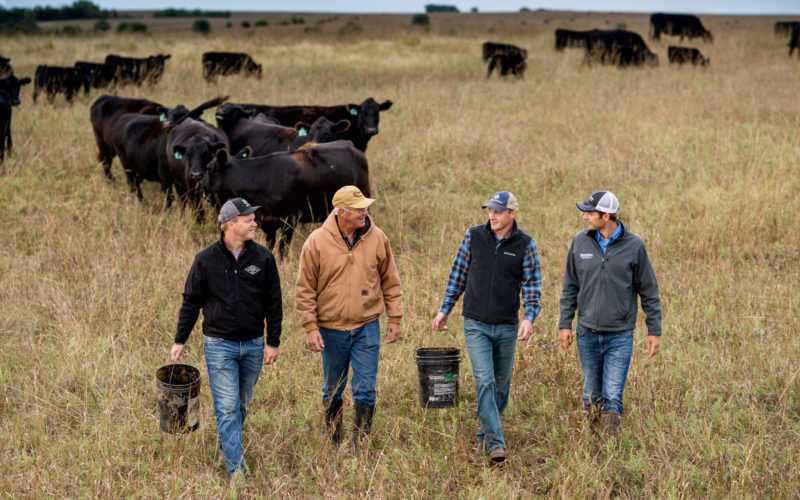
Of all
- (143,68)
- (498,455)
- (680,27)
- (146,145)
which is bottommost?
(498,455)

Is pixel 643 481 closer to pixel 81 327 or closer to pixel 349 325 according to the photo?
pixel 349 325

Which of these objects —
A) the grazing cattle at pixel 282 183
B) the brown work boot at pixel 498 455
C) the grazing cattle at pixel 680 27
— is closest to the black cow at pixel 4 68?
the grazing cattle at pixel 282 183

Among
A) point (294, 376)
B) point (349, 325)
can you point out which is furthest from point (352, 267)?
point (294, 376)

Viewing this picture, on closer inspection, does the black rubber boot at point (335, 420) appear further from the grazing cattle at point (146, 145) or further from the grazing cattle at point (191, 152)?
the grazing cattle at point (146, 145)

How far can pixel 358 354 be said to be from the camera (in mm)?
5551

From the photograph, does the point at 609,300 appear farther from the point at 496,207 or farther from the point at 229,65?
the point at 229,65

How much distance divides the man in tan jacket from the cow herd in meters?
4.05

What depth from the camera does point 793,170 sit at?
38.9ft

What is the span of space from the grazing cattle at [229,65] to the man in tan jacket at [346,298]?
19.0 metres

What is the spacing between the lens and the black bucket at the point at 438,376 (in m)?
5.59

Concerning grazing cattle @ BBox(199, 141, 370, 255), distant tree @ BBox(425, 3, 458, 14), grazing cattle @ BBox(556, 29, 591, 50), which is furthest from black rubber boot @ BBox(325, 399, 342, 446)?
distant tree @ BBox(425, 3, 458, 14)

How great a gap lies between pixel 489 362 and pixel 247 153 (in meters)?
5.64

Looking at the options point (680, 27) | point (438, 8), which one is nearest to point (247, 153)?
point (680, 27)

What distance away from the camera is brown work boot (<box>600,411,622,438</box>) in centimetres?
551
